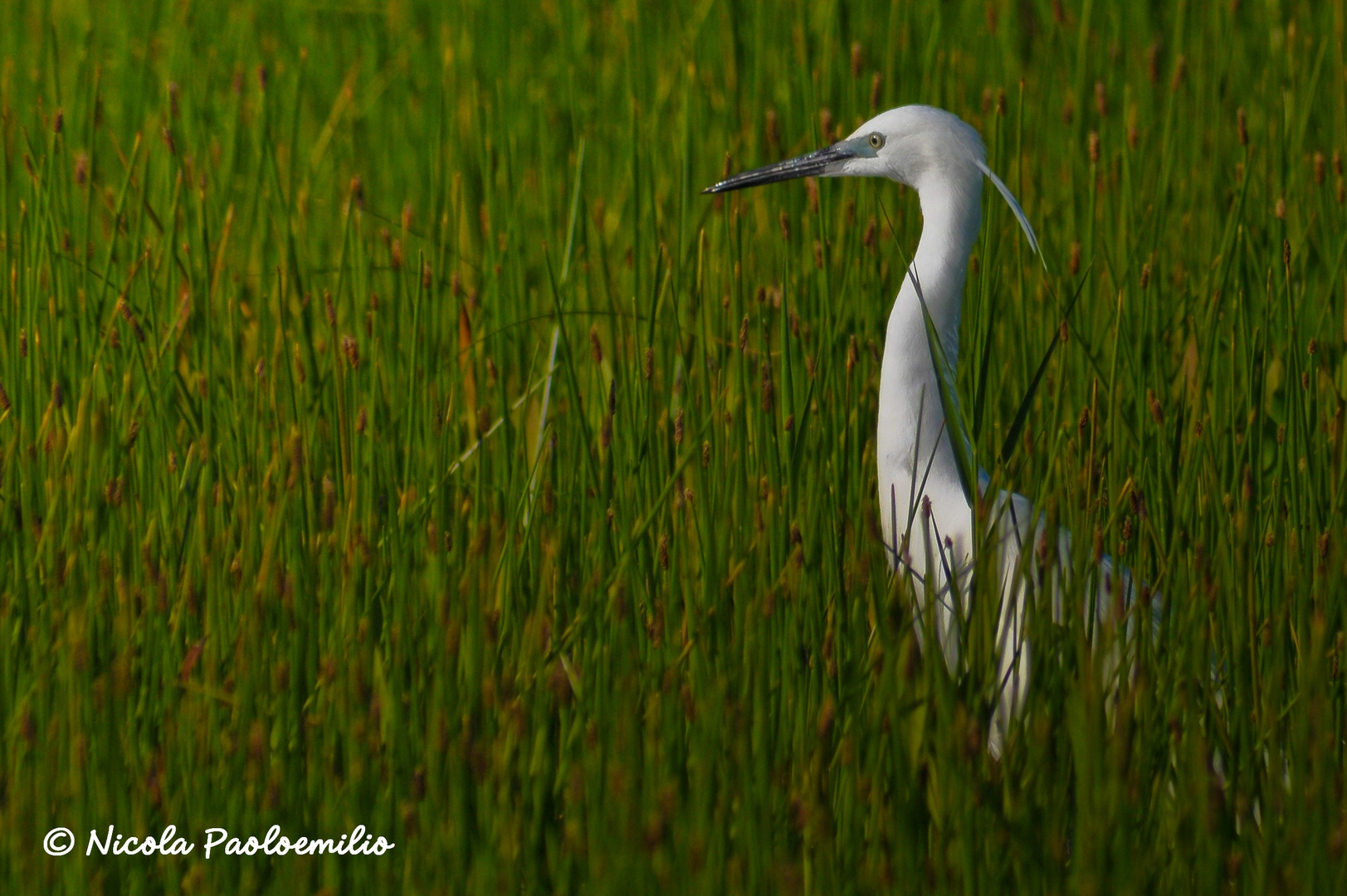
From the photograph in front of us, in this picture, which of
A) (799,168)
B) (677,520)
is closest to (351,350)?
(677,520)

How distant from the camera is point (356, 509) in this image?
2064mm

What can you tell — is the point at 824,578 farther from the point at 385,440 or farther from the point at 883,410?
the point at 385,440

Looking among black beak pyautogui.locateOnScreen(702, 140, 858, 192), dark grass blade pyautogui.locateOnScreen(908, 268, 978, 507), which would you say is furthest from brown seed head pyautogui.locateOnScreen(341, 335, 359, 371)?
dark grass blade pyautogui.locateOnScreen(908, 268, 978, 507)

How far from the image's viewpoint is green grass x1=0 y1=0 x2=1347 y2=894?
4.99 feet

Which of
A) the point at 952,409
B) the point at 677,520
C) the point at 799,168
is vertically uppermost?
the point at 799,168

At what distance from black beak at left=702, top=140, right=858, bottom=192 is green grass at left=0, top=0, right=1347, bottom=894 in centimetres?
4

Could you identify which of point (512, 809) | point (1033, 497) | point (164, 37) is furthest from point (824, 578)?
point (164, 37)

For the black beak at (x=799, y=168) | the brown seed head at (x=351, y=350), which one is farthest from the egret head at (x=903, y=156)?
the brown seed head at (x=351, y=350)

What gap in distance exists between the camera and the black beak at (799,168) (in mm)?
2311

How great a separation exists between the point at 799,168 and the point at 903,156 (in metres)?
0.18

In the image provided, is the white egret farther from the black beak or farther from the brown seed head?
the brown seed head

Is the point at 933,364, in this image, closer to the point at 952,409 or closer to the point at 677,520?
the point at 952,409

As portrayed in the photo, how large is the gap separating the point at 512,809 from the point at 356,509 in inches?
24.0

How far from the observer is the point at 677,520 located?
1.96 m
